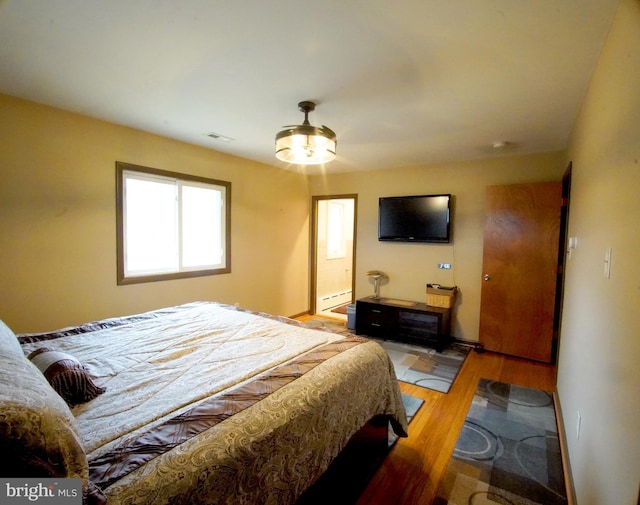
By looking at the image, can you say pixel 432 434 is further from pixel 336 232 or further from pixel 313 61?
pixel 336 232

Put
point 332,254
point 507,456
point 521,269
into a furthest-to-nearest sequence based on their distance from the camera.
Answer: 1. point 332,254
2. point 521,269
3. point 507,456

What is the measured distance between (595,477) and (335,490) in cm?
112

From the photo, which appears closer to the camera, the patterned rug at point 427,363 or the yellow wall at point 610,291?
the yellow wall at point 610,291

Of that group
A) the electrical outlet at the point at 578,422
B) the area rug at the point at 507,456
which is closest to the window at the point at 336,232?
the area rug at the point at 507,456

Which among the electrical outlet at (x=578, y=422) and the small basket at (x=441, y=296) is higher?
the small basket at (x=441, y=296)

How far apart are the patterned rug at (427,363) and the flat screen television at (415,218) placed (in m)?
1.44

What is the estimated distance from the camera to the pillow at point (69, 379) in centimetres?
123

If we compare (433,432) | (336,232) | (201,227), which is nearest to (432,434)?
(433,432)

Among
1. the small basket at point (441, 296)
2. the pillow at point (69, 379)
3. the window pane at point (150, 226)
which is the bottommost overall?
the small basket at point (441, 296)

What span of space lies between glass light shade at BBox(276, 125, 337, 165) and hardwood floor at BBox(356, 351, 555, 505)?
7.01 ft

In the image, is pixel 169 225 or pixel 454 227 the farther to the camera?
→ pixel 454 227

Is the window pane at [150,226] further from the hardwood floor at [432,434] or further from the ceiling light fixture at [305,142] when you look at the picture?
the hardwood floor at [432,434]

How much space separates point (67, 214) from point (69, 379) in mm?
2055

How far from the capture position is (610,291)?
4.31 feet
